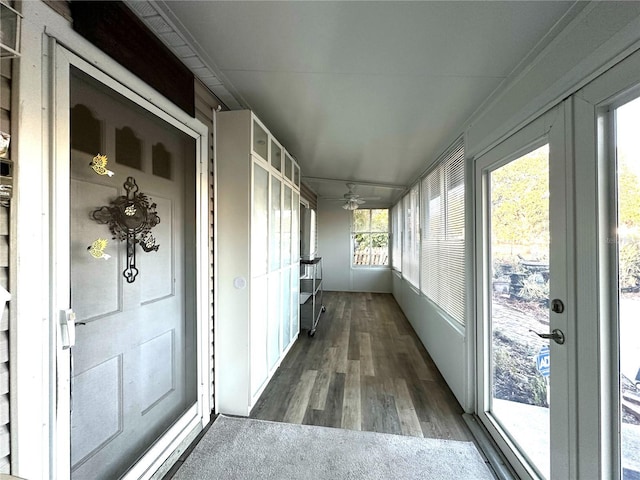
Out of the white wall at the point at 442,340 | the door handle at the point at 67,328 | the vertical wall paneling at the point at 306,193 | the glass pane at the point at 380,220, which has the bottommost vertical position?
the white wall at the point at 442,340

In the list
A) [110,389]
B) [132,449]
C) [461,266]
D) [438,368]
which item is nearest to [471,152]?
[461,266]

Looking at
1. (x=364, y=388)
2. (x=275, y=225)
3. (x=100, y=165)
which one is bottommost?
(x=364, y=388)

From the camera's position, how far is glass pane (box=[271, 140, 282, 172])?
8.86 feet

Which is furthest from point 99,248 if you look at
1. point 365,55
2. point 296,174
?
point 296,174

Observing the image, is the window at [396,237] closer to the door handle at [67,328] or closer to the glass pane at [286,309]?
the glass pane at [286,309]

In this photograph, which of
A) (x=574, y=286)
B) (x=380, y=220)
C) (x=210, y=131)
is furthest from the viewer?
(x=380, y=220)

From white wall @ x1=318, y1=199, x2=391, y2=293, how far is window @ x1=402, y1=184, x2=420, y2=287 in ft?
6.55

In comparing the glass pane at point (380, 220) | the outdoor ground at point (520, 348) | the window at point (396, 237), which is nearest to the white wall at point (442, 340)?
the outdoor ground at point (520, 348)

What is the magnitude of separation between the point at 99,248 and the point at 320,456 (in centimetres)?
180

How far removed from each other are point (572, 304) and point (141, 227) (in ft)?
7.28

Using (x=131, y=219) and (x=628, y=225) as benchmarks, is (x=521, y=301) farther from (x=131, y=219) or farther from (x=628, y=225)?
(x=131, y=219)

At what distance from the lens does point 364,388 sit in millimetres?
2621

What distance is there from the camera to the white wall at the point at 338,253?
7.40 meters

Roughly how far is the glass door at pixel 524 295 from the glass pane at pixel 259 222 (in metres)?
1.79
